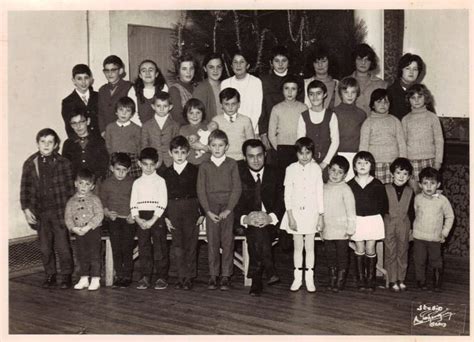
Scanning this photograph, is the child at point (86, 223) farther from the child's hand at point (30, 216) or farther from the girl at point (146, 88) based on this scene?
the girl at point (146, 88)

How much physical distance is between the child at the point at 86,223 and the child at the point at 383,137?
1.78 metres

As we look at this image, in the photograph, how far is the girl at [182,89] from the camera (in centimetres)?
470

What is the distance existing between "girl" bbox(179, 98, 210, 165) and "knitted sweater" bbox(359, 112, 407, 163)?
1.05 metres

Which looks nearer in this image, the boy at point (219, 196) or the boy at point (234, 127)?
the boy at point (219, 196)

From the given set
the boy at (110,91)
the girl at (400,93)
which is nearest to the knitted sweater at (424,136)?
the girl at (400,93)

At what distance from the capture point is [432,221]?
4258mm

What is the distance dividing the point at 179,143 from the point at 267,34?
47.7 inches

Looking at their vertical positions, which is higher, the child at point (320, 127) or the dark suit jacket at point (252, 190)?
the child at point (320, 127)

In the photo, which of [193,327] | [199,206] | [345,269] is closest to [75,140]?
[199,206]

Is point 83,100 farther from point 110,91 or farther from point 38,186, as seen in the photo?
point 38,186

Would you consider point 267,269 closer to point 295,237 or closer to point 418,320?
Result: point 295,237

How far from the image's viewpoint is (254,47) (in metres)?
5.08

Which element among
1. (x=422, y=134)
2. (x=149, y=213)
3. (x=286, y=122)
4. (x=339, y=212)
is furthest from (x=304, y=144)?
(x=149, y=213)
